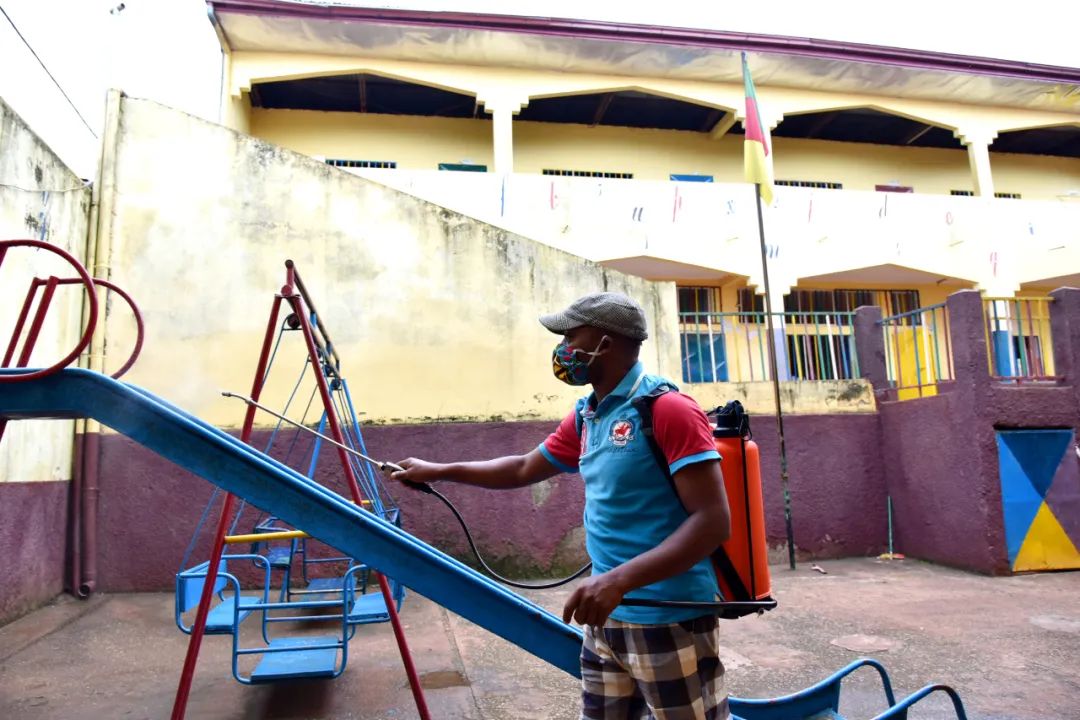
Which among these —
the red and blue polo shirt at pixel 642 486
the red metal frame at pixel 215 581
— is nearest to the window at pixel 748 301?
the red metal frame at pixel 215 581

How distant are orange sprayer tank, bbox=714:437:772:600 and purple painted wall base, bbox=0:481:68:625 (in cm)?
538

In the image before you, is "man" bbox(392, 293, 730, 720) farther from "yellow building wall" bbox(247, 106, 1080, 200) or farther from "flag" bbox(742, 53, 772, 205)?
"yellow building wall" bbox(247, 106, 1080, 200)

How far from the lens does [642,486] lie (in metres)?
1.81

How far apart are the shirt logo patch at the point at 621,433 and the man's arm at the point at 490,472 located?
52 centimetres

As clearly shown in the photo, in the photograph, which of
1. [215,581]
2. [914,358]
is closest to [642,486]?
[215,581]

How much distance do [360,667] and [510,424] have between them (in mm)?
2943

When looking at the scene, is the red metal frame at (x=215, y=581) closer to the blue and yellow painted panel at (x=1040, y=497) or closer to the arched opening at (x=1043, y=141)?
the blue and yellow painted panel at (x=1040, y=497)

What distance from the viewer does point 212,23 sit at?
11.7 m

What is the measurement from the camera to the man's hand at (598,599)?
1.65 m

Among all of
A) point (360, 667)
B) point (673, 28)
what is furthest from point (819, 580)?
point (673, 28)

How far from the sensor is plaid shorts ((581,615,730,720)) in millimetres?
1777

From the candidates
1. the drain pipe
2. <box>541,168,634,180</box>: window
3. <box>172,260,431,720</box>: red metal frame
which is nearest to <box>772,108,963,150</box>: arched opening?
<box>541,168,634,180</box>: window

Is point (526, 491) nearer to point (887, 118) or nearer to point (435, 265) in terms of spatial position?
point (435, 265)

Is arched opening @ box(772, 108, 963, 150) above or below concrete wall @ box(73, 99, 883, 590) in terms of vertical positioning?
above
